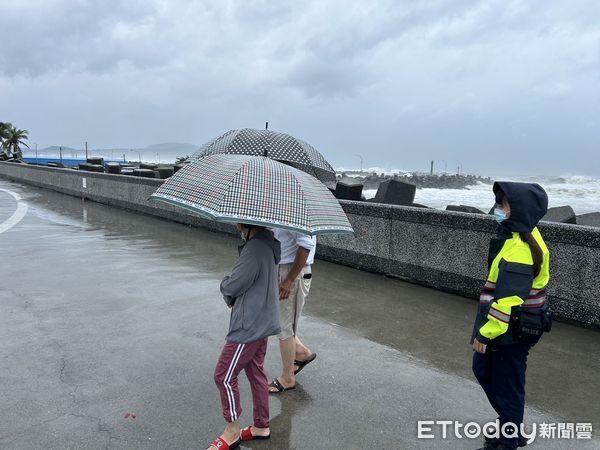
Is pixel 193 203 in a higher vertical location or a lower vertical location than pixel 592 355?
higher

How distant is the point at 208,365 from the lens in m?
4.44

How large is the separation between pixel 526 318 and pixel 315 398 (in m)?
1.77

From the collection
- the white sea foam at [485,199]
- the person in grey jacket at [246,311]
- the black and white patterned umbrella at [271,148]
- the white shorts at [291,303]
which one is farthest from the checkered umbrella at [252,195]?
the white sea foam at [485,199]

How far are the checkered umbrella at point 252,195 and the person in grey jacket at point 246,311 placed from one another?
342 millimetres

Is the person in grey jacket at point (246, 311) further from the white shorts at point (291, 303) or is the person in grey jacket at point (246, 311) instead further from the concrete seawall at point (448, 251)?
the concrete seawall at point (448, 251)

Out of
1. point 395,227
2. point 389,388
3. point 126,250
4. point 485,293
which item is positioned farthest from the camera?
point 126,250

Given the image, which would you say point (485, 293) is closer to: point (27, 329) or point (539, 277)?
point (539, 277)

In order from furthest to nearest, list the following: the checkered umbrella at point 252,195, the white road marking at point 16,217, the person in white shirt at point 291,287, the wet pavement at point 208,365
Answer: the white road marking at point 16,217, the person in white shirt at point 291,287, the wet pavement at point 208,365, the checkered umbrella at point 252,195

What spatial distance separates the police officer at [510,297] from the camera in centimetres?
287

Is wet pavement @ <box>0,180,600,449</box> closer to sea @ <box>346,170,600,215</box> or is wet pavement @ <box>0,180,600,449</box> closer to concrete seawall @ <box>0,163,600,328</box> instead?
concrete seawall @ <box>0,163,600,328</box>

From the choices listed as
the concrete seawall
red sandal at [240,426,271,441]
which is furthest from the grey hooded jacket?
the concrete seawall

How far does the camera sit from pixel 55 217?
14266mm

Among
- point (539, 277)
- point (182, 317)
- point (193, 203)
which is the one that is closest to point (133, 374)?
point (182, 317)

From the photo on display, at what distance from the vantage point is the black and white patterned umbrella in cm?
378
